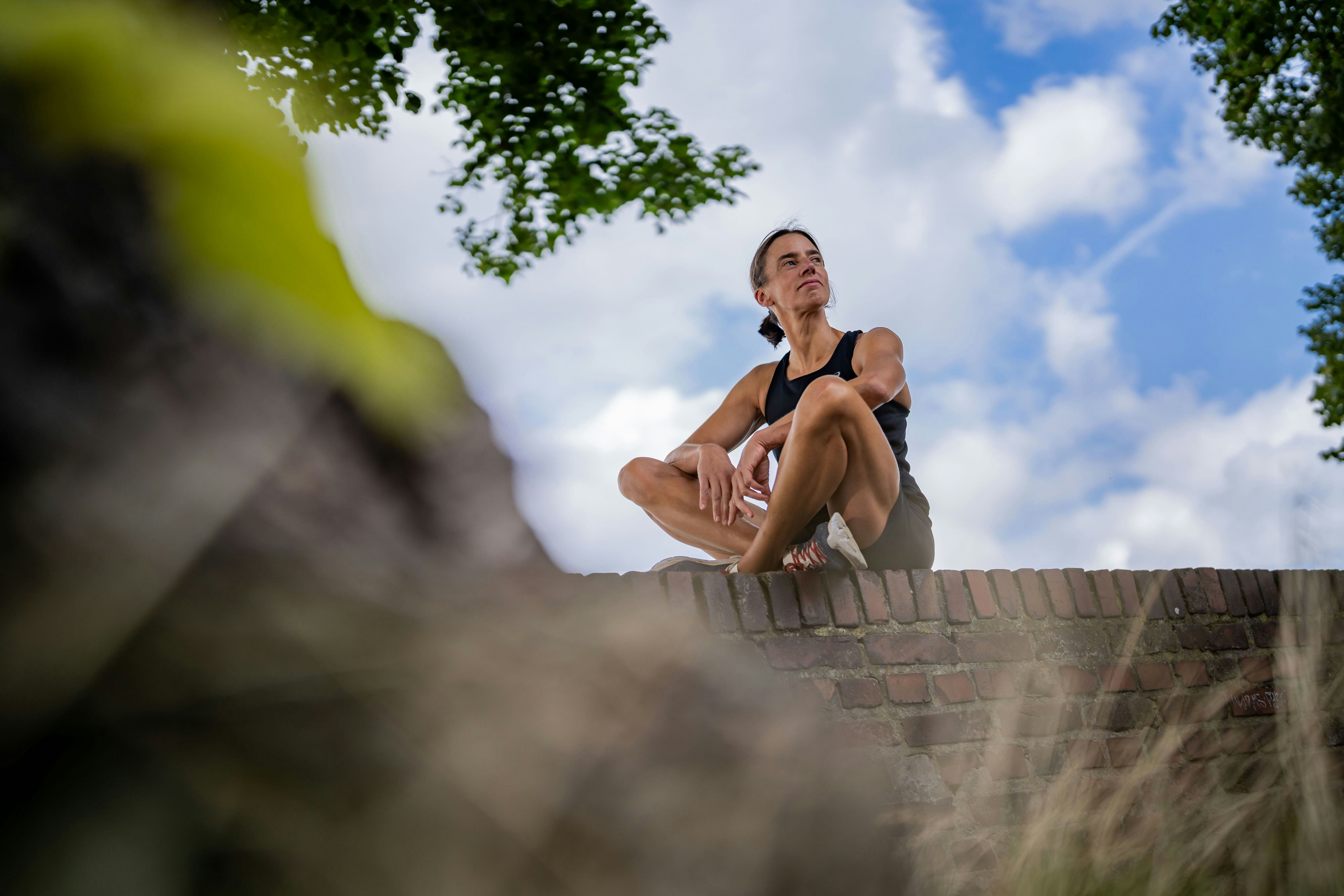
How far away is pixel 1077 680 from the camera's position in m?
2.85

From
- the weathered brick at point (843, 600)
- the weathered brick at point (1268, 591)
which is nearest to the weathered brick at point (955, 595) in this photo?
the weathered brick at point (843, 600)

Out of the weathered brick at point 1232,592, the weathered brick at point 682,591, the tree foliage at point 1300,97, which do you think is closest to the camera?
the weathered brick at point 682,591

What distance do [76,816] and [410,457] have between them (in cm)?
35

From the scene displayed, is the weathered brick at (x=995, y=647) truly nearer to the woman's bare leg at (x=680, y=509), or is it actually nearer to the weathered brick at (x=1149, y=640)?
the weathered brick at (x=1149, y=640)

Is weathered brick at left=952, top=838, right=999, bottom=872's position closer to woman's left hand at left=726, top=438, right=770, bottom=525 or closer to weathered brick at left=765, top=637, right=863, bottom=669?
weathered brick at left=765, top=637, right=863, bottom=669

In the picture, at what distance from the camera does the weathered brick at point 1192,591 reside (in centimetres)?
319

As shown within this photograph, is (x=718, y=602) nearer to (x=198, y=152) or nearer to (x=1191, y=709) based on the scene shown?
(x=1191, y=709)

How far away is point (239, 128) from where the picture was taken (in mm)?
735

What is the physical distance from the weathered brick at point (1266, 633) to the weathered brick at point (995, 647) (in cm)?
107

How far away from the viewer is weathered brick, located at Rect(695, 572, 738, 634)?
2.39 metres

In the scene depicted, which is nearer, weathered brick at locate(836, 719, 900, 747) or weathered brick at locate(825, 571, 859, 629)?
weathered brick at locate(836, 719, 900, 747)

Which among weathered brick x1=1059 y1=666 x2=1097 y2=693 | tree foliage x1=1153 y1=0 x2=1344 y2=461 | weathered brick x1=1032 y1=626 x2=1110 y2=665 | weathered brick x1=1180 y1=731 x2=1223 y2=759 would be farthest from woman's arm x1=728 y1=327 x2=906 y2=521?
tree foliage x1=1153 y1=0 x2=1344 y2=461

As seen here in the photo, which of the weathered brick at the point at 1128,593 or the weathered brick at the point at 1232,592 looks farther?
the weathered brick at the point at 1232,592

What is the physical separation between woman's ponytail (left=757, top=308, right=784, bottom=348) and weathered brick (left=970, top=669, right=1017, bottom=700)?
1830 mm
